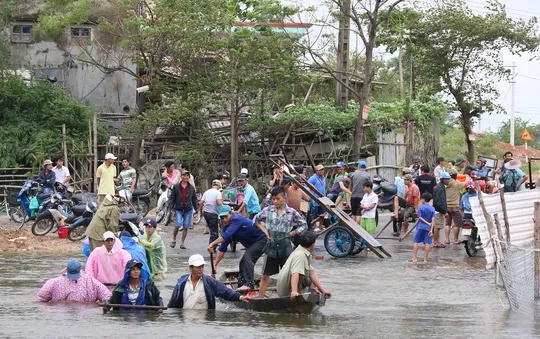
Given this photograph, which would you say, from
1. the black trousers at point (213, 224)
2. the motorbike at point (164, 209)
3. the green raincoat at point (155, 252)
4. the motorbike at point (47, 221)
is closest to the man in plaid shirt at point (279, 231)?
the green raincoat at point (155, 252)

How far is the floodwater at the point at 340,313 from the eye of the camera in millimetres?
11688

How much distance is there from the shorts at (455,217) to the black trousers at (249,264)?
783 cm

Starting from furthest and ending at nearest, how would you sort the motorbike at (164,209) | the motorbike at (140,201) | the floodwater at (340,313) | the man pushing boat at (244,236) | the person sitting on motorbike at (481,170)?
the motorbike at (140,201) → the person sitting on motorbike at (481,170) → the motorbike at (164,209) → the man pushing boat at (244,236) → the floodwater at (340,313)

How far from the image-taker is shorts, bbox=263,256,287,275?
14.2 metres

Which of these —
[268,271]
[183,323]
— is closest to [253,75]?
[268,271]

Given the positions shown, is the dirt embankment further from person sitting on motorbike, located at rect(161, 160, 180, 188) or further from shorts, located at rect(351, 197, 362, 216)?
shorts, located at rect(351, 197, 362, 216)

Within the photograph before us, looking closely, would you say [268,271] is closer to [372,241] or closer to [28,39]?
[372,241]

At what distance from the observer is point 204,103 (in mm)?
31484

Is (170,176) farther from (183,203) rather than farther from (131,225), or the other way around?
(131,225)

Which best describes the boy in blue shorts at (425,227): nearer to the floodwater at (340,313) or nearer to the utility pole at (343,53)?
the floodwater at (340,313)

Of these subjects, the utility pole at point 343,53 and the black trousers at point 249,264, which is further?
the utility pole at point 343,53

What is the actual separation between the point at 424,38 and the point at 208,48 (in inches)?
319

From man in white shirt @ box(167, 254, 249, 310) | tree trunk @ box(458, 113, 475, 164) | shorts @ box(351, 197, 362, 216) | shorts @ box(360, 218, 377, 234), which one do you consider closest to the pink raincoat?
→ man in white shirt @ box(167, 254, 249, 310)

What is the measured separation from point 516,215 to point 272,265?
12.1ft
